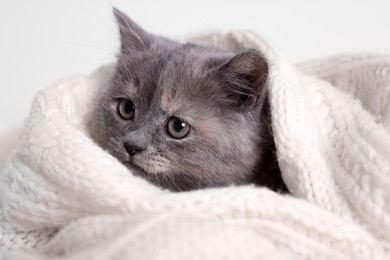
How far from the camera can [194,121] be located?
128 centimetres

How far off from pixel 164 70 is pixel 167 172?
0.27 meters

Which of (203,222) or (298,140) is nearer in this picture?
(203,222)

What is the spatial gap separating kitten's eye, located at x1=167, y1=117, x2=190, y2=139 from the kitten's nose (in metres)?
0.09

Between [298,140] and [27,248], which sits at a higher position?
[298,140]

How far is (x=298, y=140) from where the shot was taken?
3.87 ft

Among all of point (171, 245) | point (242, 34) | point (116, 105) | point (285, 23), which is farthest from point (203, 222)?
point (285, 23)

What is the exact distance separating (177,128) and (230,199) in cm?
33

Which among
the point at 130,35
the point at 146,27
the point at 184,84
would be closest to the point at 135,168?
the point at 184,84

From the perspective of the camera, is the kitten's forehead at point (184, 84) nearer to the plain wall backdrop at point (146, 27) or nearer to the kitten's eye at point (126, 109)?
the kitten's eye at point (126, 109)

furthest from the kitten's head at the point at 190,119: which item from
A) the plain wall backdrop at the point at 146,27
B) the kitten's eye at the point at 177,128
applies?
the plain wall backdrop at the point at 146,27

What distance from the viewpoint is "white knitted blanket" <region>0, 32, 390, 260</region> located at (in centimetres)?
88

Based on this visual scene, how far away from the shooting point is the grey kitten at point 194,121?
1233 mm

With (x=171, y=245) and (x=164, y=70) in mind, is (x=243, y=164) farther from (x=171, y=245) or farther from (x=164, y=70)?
(x=171, y=245)

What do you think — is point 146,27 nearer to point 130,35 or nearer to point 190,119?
point 130,35
